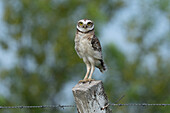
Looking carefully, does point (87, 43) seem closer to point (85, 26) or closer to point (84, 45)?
point (84, 45)

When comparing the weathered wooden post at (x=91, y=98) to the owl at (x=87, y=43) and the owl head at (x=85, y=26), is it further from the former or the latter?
the owl head at (x=85, y=26)

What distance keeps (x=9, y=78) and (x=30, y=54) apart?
1774 mm

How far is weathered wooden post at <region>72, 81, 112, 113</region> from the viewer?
399 cm

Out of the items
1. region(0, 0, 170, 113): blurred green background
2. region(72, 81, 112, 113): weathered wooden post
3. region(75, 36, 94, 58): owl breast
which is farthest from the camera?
region(0, 0, 170, 113): blurred green background

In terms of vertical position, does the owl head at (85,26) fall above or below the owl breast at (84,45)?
above

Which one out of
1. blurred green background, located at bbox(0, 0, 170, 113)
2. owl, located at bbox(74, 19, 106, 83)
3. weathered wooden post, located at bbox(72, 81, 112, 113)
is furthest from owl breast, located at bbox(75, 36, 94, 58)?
blurred green background, located at bbox(0, 0, 170, 113)

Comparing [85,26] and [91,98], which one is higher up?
[85,26]

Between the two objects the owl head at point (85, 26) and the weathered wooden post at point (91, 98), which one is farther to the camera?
the owl head at point (85, 26)

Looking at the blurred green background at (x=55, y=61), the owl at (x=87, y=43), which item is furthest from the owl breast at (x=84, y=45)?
the blurred green background at (x=55, y=61)

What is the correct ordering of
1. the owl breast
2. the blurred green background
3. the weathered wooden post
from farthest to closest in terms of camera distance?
the blurred green background < the owl breast < the weathered wooden post

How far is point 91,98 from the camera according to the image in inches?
158

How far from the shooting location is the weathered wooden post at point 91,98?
3994 millimetres

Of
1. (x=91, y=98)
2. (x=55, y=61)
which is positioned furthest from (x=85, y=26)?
(x=55, y=61)

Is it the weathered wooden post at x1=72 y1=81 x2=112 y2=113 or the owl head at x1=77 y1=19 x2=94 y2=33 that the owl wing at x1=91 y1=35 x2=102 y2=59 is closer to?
the owl head at x1=77 y1=19 x2=94 y2=33
